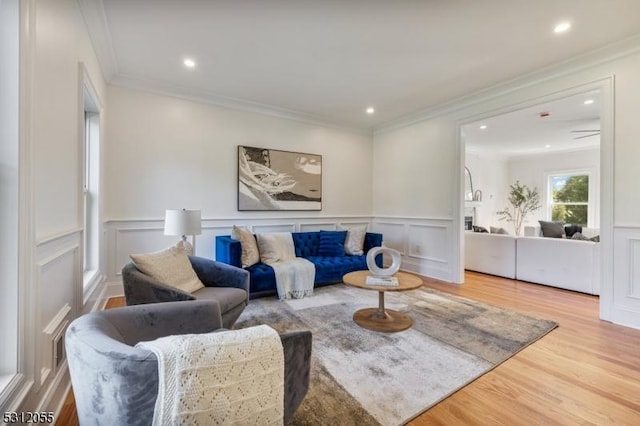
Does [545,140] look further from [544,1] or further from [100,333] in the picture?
[100,333]

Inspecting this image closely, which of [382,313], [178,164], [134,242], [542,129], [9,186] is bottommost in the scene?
[382,313]

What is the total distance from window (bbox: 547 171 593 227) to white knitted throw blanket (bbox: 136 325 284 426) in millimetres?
8504

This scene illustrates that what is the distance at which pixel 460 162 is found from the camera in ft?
14.2

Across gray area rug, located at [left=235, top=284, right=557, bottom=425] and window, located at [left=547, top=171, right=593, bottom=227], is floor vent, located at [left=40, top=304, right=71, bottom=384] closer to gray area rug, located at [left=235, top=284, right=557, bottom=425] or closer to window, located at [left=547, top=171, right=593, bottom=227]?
gray area rug, located at [left=235, top=284, right=557, bottom=425]

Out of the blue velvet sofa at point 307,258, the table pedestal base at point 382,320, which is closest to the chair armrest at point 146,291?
the blue velvet sofa at point 307,258

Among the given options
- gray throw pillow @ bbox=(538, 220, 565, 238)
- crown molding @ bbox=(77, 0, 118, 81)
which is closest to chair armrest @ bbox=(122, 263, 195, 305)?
crown molding @ bbox=(77, 0, 118, 81)

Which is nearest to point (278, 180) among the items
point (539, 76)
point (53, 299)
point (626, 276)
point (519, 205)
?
point (53, 299)

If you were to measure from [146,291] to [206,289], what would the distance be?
513 mm

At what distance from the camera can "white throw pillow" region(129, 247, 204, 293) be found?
2.16 m

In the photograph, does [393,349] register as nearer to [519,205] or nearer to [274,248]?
[274,248]

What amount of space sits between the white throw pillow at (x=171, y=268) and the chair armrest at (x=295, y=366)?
148 cm

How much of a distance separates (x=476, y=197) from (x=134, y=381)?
7.78m

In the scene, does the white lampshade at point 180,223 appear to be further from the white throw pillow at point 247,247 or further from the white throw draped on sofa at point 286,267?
the white throw draped on sofa at point 286,267

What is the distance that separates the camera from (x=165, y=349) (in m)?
Answer: 0.88
